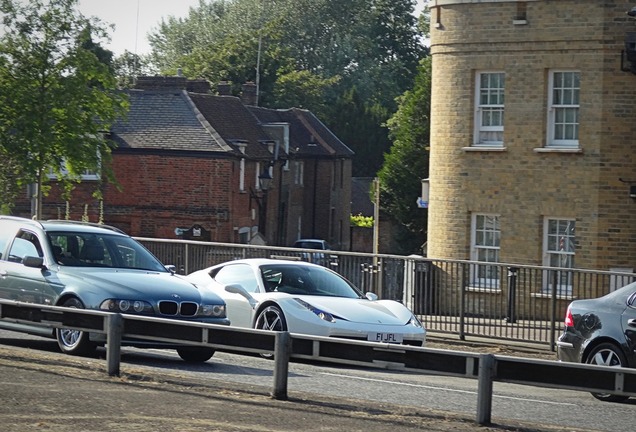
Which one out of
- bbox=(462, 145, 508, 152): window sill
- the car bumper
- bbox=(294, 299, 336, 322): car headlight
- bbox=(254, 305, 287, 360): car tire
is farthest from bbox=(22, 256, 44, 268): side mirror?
bbox=(462, 145, 508, 152): window sill

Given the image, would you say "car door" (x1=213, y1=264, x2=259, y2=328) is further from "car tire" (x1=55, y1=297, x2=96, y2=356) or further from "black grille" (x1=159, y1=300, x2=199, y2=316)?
"car tire" (x1=55, y1=297, x2=96, y2=356)

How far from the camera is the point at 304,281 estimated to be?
65.3 ft

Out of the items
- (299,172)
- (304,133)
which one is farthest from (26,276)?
(304,133)

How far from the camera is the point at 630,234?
100 ft

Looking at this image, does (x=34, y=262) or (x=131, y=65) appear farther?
(x=131, y=65)

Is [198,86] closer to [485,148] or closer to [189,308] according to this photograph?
[485,148]

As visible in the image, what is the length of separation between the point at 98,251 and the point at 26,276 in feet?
3.31

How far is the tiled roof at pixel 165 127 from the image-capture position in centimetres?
5694

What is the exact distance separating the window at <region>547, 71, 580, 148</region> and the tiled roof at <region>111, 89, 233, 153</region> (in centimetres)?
2643

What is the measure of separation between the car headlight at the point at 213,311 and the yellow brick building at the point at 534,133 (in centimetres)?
1515

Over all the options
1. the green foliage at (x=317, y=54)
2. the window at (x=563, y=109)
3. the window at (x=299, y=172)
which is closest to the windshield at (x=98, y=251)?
the window at (x=563, y=109)

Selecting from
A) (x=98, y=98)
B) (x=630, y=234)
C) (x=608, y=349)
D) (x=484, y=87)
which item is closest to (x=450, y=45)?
(x=484, y=87)

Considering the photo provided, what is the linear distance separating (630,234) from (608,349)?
1431 cm

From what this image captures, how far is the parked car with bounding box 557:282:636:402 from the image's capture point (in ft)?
54.0
